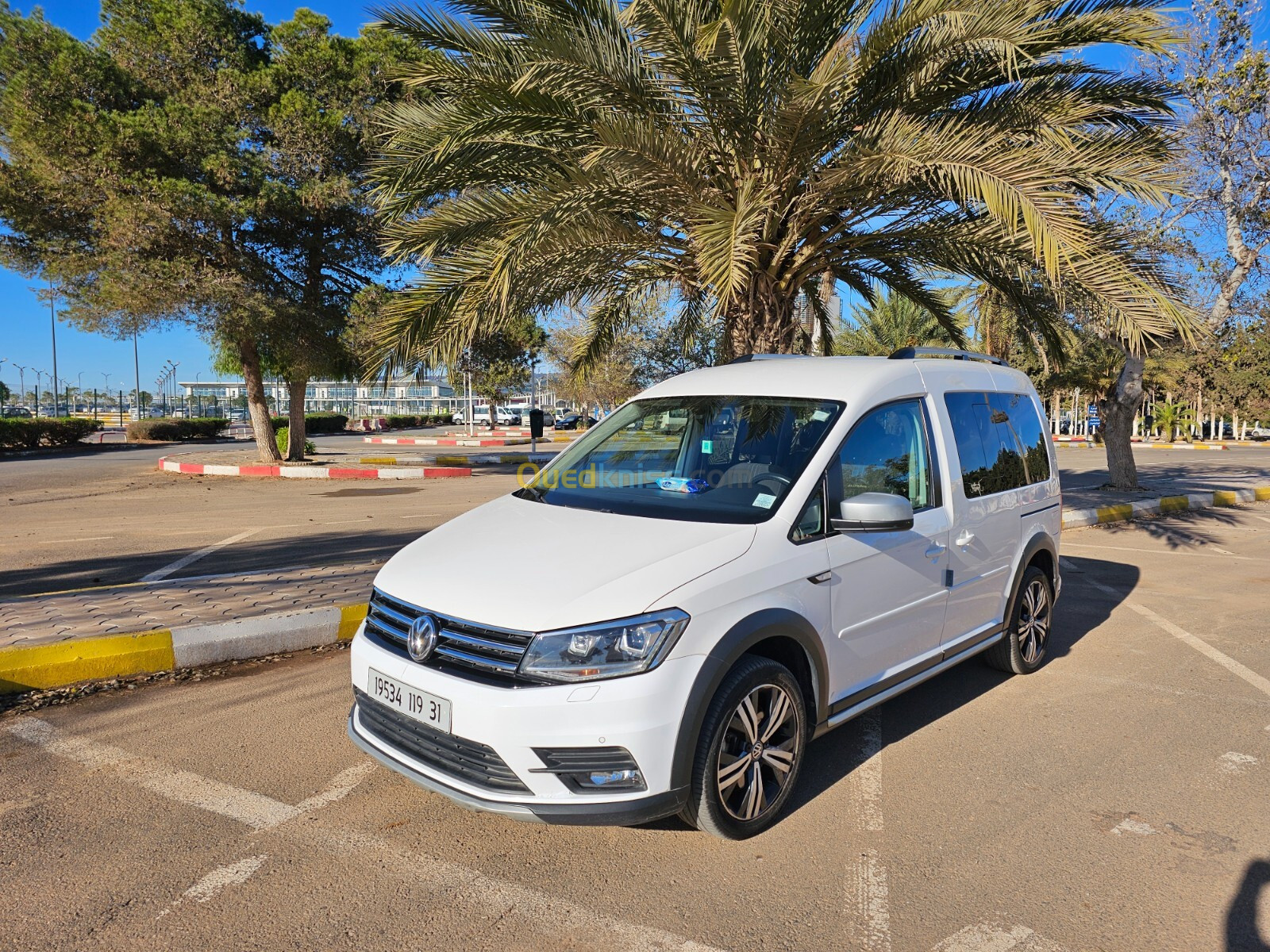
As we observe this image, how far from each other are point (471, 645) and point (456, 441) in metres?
36.1

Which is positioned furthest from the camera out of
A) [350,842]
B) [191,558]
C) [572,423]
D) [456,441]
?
[572,423]

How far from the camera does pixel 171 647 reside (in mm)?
5020

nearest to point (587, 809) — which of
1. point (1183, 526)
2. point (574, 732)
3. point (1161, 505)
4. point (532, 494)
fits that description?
point (574, 732)

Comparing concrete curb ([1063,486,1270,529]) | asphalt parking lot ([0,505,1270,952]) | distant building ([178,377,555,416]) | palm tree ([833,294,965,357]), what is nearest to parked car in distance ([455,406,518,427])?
distant building ([178,377,555,416])

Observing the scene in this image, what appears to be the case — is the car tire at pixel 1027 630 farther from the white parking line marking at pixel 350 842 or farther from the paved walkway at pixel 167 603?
the paved walkway at pixel 167 603

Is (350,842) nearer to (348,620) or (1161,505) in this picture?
(348,620)

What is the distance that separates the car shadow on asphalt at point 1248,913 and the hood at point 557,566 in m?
1.93

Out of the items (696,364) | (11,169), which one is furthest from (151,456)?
(696,364)

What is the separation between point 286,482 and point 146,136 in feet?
23.3

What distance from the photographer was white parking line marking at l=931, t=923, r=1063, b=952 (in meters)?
2.55

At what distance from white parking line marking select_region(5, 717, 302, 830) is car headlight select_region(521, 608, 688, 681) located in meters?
1.39

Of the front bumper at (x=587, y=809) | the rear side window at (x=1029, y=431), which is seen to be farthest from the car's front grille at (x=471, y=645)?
Result: the rear side window at (x=1029, y=431)

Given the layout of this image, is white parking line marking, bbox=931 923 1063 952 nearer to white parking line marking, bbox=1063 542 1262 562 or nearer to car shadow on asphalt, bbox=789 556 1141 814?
car shadow on asphalt, bbox=789 556 1141 814

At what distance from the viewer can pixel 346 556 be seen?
8242 millimetres
